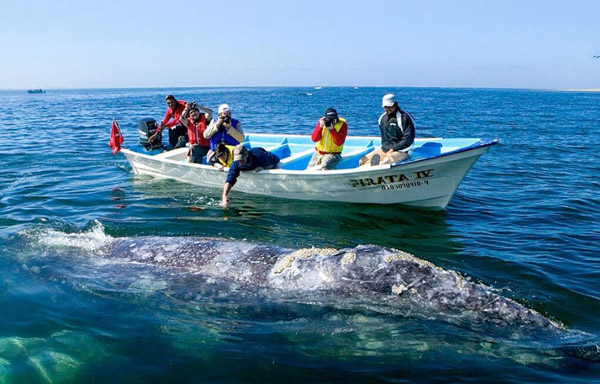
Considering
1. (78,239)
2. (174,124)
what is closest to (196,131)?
(174,124)

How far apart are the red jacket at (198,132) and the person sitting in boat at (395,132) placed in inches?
205

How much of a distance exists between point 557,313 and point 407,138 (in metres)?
5.96

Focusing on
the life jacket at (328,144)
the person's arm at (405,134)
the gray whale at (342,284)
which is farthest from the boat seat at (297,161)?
the gray whale at (342,284)

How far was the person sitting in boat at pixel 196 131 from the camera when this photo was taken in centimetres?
1419

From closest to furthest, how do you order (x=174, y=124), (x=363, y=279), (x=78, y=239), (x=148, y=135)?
(x=363, y=279), (x=78, y=239), (x=174, y=124), (x=148, y=135)

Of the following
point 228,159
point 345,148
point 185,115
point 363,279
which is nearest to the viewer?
point 363,279

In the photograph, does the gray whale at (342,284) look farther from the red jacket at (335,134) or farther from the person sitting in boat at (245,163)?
the red jacket at (335,134)

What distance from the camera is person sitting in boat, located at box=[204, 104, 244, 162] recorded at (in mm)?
12617

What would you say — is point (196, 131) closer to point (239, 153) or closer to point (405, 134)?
point (239, 153)

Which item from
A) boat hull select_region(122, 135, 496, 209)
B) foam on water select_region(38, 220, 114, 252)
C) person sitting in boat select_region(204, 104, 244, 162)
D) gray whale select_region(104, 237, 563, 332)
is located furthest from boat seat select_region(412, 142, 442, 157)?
foam on water select_region(38, 220, 114, 252)

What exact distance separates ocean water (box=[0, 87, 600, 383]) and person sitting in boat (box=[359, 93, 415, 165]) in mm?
→ 1288

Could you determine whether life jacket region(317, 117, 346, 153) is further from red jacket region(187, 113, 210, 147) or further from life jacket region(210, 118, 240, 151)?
red jacket region(187, 113, 210, 147)

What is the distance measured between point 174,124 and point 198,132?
2.06 meters

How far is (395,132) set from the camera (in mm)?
11797
